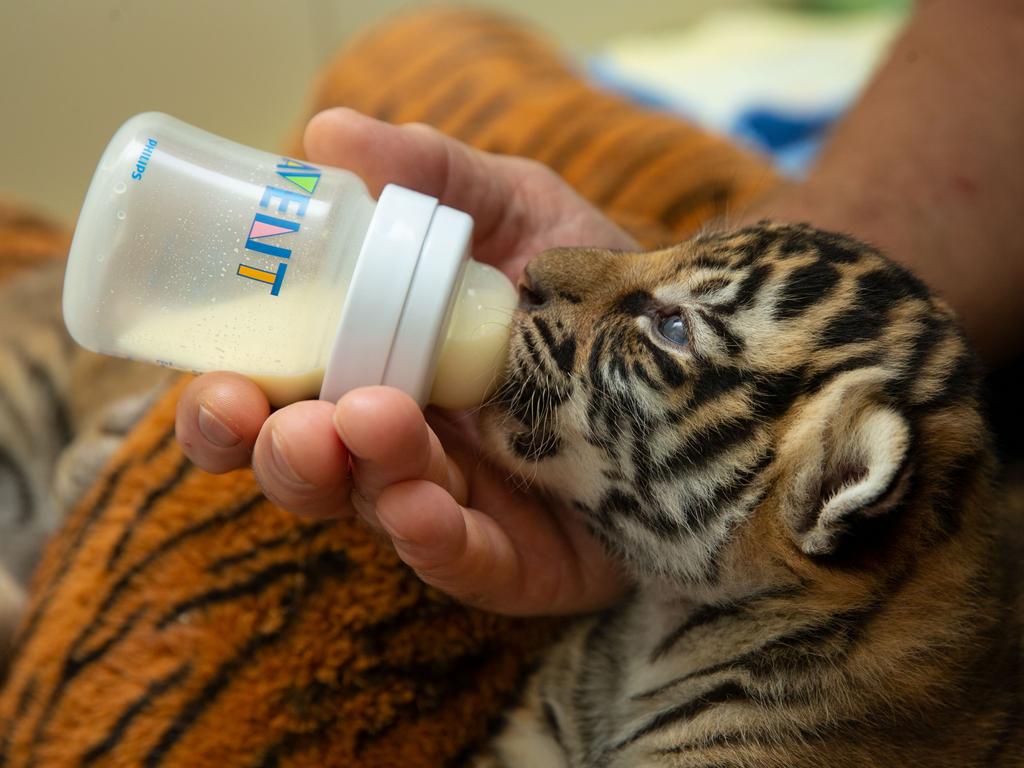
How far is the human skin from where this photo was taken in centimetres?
99

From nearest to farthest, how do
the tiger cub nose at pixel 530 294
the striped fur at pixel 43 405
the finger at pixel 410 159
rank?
the tiger cub nose at pixel 530 294 → the finger at pixel 410 159 → the striped fur at pixel 43 405

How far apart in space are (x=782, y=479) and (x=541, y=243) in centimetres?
65

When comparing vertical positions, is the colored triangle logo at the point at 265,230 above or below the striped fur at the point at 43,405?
above

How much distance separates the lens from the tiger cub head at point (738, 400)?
3.36ft

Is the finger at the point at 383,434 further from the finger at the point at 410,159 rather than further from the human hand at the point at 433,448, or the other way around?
the finger at the point at 410,159

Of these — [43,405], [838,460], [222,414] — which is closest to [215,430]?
[222,414]

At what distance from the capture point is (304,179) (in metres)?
1.07

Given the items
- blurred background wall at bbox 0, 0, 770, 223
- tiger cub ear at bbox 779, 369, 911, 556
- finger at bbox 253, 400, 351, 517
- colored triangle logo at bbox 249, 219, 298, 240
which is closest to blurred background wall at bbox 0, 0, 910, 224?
blurred background wall at bbox 0, 0, 770, 223

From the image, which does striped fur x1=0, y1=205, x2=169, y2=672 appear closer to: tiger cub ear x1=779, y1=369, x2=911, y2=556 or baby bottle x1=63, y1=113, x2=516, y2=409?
baby bottle x1=63, y1=113, x2=516, y2=409

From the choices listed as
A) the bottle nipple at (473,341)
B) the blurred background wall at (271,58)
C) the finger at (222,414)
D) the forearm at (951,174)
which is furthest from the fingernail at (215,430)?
the forearm at (951,174)

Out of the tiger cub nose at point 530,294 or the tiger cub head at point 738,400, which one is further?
the tiger cub nose at point 530,294

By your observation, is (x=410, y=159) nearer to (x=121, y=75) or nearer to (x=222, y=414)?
(x=222, y=414)

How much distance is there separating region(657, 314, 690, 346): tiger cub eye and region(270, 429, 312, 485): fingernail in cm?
46

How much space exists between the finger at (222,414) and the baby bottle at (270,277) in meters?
0.03
